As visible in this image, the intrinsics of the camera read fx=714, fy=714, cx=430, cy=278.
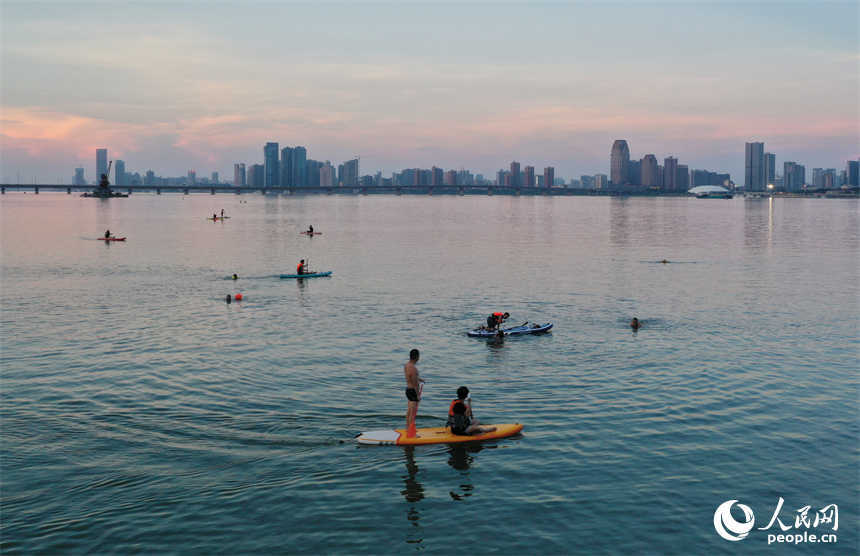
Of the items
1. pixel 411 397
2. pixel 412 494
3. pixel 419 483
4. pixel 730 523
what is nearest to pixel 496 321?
pixel 411 397

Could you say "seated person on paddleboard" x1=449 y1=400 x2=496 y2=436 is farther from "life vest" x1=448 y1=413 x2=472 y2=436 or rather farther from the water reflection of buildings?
the water reflection of buildings

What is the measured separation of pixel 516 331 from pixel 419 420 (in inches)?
608

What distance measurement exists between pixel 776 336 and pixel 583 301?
15097mm

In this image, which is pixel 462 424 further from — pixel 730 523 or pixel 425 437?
pixel 730 523

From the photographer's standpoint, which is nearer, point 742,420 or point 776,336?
point 742,420

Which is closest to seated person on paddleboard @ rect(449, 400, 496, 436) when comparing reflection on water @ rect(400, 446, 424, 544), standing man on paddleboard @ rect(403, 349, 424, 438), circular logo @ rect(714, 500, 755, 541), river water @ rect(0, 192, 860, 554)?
river water @ rect(0, 192, 860, 554)

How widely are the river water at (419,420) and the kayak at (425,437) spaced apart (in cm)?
26

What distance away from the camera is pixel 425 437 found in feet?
78.0

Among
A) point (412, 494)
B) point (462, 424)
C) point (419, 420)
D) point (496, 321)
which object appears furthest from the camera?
point (496, 321)

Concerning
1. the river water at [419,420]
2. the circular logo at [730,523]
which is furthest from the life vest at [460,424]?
the circular logo at [730,523]

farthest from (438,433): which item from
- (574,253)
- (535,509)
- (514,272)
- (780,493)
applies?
(574,253)

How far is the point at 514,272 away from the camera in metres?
72.3

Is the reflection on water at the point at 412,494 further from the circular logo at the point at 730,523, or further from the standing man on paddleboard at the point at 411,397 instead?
the circular logo at the point at 730,523

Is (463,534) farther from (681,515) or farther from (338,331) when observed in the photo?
(338,331)
